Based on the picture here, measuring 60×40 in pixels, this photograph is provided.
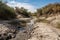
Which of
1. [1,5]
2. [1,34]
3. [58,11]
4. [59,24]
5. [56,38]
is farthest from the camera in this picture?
[1,5]

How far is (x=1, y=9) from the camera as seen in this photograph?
35.9 m

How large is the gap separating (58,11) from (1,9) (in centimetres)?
1495

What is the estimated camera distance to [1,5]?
122 feet

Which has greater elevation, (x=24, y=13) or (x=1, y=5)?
(x=1, y=5)

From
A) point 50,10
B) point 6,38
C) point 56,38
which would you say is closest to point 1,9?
point 50,10

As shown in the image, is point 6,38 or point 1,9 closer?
point 6,38

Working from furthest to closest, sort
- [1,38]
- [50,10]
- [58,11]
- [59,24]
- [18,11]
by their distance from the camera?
[18,11]
[50,10]
[58,11]
[59,24]
[1,38]

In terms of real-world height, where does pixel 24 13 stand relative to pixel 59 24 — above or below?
below

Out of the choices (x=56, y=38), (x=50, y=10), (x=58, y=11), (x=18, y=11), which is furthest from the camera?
(x=18, y=11)

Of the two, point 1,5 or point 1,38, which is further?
point 1,5

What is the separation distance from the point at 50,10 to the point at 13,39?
54.9ft

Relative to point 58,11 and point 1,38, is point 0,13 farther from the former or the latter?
point 1,38

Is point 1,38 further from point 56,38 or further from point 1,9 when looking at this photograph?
point 1,9

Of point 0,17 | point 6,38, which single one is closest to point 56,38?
point 6,38
